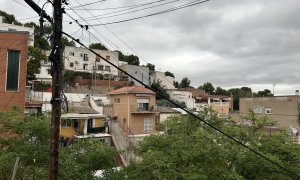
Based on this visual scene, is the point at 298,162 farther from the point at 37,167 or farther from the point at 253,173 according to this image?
the point at 37,167

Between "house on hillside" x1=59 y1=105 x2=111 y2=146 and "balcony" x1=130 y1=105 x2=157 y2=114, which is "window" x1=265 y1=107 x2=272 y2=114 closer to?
"balcony" x1=130 y1=105 x2=157 y2=114

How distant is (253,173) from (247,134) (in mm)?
2682

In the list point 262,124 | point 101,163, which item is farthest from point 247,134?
point 101,163

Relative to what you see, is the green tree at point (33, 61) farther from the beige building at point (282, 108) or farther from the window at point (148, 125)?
the beige building at point (282, 108)

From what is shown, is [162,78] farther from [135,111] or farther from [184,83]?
[135,111]

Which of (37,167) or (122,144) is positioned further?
(122,144)

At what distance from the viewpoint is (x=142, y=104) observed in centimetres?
3784

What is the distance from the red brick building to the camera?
19328mm

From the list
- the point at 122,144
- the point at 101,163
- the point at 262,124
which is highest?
the point at 262,124

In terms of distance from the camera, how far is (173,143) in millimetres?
13117

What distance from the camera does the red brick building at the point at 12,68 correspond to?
19328 mm

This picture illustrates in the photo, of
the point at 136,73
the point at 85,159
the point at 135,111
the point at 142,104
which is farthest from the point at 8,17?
the point at 85,159

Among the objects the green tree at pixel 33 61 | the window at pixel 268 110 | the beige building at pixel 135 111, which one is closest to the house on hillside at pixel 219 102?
the window at pixel 268 110

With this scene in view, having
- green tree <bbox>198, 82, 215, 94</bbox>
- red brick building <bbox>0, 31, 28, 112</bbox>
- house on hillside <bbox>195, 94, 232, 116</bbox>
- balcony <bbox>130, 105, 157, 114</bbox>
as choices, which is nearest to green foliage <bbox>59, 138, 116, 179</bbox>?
red brick building <bbox>0, 31, 28, 112</bbox>
